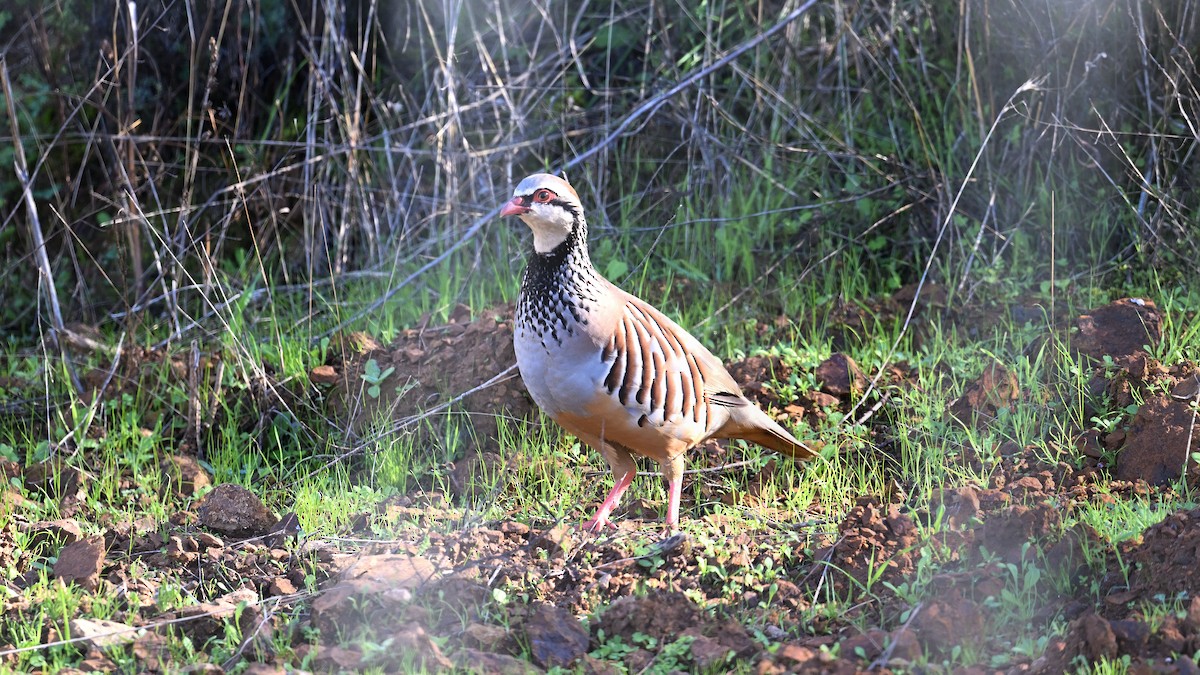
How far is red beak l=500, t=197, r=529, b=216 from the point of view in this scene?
3973 mm

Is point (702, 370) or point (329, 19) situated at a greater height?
point (329, 19)

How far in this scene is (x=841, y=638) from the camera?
3211 millimetres

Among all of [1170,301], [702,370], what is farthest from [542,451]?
[1170,301]

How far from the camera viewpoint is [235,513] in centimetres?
416

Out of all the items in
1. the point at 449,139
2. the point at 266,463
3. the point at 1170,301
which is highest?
the point at 449,139

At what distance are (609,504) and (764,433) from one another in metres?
0.57

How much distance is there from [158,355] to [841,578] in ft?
10.8

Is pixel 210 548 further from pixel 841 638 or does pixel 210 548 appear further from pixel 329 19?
pixel 329 19

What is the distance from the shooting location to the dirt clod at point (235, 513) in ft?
13.6

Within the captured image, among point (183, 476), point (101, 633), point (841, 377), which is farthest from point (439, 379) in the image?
point (101, 633)

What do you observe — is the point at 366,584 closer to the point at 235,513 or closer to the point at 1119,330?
the point at 235,513

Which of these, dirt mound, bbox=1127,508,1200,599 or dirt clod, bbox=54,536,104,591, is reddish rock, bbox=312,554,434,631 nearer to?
dirt clod, bbox=54,536,104,591

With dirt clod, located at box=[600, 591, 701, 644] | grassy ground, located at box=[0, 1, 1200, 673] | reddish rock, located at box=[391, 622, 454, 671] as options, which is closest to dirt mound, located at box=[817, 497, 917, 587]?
grassy ground, located at box=[0, 1, 1200, 673]

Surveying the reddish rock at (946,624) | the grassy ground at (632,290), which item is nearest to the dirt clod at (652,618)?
the grassy ground at (632,290)
